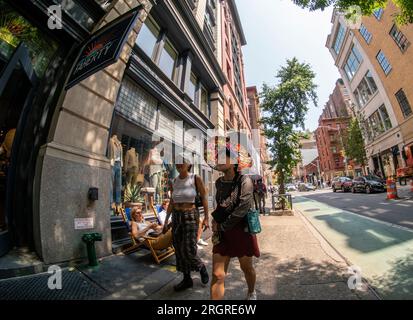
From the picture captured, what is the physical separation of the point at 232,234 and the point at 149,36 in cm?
810

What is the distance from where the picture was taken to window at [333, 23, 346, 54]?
103ft

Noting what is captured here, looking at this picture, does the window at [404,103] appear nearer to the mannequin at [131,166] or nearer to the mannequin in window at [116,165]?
the mannequin at [131,166]

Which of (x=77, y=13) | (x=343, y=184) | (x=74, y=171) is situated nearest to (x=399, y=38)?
(x=343, y=184)

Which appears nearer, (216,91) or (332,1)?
(332,1)

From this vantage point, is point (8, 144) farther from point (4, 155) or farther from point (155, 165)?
point (155, 165)

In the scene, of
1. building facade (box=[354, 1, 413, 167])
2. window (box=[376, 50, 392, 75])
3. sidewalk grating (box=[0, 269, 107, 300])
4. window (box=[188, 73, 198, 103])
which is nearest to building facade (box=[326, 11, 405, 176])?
building facade (box=[354, 1, 413, 167])

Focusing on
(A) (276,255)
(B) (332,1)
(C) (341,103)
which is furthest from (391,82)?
(C) (341,103)

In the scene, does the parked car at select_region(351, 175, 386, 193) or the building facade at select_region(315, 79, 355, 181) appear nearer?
the parked car at select_region(351, 175, 386, 193)

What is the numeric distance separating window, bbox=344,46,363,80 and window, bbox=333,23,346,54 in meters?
2.52

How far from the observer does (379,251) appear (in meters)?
4.55

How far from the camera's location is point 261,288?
135 inches

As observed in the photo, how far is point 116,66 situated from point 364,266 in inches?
249

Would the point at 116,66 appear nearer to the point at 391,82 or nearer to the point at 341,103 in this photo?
the point at 391,82

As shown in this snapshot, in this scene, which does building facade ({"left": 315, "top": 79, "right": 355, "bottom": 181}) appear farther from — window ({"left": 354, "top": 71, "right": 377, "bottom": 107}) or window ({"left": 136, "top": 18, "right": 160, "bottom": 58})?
window ({"left": 136, "top": 18, "right": 160, "bottom": 58})
